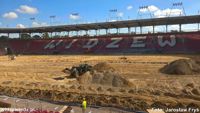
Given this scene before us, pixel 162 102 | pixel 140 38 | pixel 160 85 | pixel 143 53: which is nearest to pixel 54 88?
pixel 160 85

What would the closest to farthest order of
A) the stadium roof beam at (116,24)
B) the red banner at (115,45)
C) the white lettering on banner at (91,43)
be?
the red banner at (115,45), the stadium roof beam at (116,24), the white lettering on banner at (91,43)

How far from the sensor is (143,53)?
276ft

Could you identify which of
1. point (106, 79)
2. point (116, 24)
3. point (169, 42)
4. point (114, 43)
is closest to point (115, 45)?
point (114, 43)

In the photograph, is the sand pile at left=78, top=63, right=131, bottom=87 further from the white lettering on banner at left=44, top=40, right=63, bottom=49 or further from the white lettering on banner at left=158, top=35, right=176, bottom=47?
the white lettering on banner at left=44, top=40, right=63, bottom=49

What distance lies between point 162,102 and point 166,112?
2.57 metres

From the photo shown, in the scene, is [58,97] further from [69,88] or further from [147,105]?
[147,105]

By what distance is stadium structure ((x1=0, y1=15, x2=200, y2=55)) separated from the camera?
279ft

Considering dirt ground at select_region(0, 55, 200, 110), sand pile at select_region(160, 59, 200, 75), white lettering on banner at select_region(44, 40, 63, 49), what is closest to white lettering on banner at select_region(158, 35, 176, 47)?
white lettering on banner at select_region(44, 40, 63, 49)

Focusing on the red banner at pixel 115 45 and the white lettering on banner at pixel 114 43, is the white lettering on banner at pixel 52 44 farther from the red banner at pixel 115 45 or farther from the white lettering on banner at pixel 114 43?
the white lettering on banner at pixel 114 43

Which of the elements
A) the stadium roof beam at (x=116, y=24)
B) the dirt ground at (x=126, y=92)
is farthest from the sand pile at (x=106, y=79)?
the stadium roof beam at (x=116, y=24)

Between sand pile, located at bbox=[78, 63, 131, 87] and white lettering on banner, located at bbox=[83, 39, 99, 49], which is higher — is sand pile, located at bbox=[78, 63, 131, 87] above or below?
below

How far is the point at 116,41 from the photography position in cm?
9719

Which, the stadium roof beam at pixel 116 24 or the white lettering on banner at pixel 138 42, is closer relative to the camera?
the white lettering on banner at pixel 138 42

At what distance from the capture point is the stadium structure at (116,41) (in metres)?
84.9
